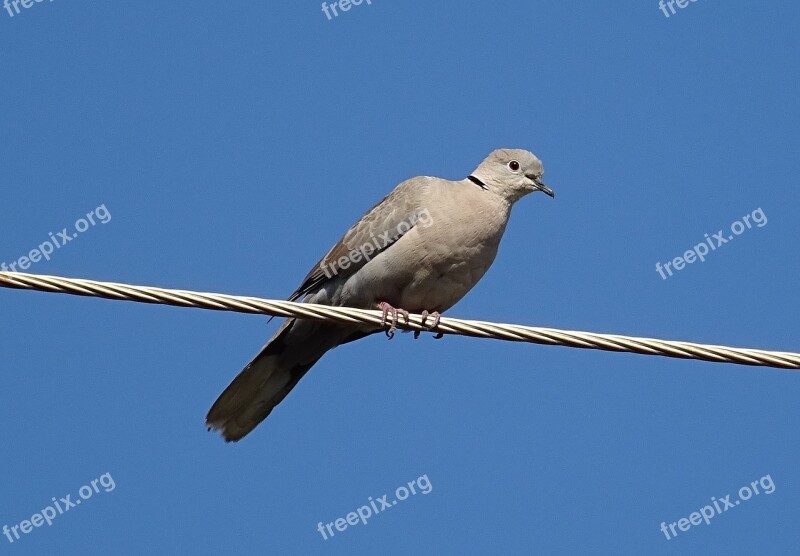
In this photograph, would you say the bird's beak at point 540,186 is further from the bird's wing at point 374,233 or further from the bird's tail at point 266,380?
the bird's tail at point 266,380

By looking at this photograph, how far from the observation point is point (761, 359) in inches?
192

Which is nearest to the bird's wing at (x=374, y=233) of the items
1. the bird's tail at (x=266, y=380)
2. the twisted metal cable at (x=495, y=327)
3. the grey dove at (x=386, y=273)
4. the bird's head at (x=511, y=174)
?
the grey dove at (x=386, y=273)

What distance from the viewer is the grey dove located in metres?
7.18

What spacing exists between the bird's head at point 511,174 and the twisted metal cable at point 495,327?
2.71 m

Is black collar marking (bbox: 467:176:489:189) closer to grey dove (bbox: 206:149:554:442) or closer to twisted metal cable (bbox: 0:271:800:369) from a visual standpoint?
grey dove (bbox: 206:149:554:442)

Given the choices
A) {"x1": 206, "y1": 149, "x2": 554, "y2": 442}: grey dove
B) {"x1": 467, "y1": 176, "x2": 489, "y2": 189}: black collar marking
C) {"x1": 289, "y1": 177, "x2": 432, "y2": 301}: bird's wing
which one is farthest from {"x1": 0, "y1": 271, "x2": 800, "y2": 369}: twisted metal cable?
{"x1": 467, "y1": 176, "x2": 489, "y2": 189}: black collar marking

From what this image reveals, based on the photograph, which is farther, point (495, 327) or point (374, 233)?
point (374, 233)

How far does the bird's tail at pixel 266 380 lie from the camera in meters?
7.29

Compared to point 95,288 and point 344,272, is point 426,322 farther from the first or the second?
point 95,288

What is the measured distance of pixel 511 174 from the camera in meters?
7.85

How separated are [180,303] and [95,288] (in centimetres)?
33

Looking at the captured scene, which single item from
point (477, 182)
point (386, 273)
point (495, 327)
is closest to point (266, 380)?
point (386, 273)

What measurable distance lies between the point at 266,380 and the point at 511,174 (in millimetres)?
1985

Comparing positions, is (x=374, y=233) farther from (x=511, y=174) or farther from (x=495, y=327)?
(x=495, y=327)
